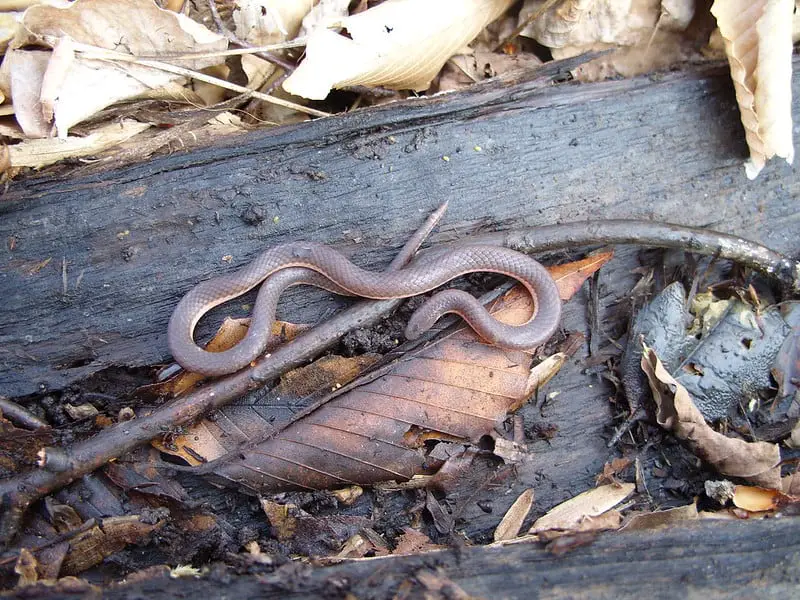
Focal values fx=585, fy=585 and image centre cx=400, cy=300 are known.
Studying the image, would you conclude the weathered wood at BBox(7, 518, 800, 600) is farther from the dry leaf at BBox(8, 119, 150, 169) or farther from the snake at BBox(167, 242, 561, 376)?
the dry leaf at BBox(8, 119, 150, 169)

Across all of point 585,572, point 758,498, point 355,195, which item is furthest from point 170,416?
point 758,498

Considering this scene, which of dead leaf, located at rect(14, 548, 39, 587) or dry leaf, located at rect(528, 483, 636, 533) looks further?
dry leaf, located at rect(528, 483, 636, 533)

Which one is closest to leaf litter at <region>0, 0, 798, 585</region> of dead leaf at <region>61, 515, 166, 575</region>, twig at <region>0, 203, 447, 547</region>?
dead leaf at <region>61, 515, 166, 575</region>

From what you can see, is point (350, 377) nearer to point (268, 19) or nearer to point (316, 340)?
point (316, 340)

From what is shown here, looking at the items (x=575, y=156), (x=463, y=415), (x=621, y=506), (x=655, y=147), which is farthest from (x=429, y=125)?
(x=621, y=506)

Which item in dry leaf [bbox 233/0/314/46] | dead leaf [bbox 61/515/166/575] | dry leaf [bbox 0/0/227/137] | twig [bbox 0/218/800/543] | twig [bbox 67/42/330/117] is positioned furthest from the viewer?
dry leaf [bbox 233/0/314/46]

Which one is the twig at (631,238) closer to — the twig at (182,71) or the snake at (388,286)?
the snake at (388,286)
